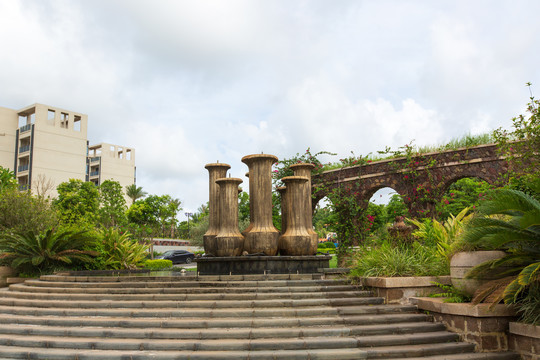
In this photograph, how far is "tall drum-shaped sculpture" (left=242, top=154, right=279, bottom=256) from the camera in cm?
955

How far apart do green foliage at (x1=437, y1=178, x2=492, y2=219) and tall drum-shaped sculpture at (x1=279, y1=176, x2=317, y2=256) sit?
3438 millimetres

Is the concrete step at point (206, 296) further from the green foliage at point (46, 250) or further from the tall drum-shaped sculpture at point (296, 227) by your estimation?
the green foliage at point (46, 250)

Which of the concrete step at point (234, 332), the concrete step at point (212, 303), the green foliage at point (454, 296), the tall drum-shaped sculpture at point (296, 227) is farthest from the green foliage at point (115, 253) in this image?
the green foliage at point (454, 296)

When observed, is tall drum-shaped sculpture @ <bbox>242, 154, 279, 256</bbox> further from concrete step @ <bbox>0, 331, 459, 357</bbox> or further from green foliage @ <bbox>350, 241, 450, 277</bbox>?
concrete step @ <bbox>0, 331, 459, 357</bbox>

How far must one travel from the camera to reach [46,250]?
37.6 feet

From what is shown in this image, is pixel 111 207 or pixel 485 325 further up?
pixel 111 207

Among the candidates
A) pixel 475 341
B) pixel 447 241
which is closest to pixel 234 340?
pixel 475 341

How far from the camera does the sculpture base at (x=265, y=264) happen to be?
9.29 metres

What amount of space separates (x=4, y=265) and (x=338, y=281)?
10045 millimetres

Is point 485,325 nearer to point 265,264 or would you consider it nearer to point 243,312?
point 243,312

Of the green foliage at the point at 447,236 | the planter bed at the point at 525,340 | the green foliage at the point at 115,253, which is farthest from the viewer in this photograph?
the green foliage at the point at 115,253

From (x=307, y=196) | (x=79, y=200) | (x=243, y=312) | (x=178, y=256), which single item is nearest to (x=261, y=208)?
(x=307, y=196)

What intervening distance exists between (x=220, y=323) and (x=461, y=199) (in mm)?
10914

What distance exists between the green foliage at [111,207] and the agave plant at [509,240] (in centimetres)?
3532
